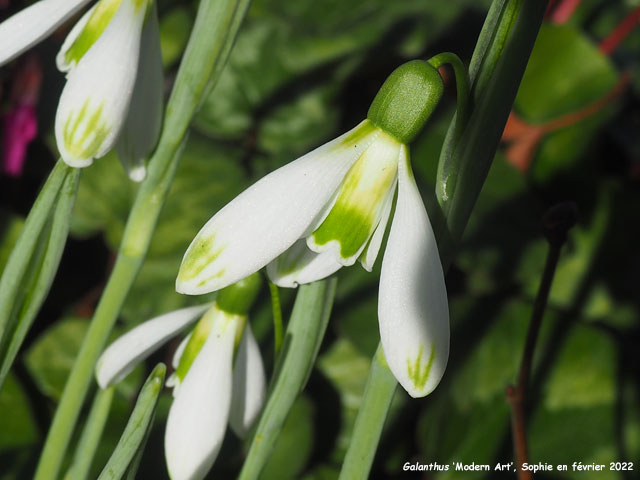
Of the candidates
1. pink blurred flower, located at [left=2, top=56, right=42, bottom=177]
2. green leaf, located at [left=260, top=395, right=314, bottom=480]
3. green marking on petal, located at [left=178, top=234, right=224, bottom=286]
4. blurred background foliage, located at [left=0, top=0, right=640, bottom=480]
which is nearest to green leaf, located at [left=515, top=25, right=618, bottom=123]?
blurred background foliage, located at [left=0, top=0, right=640, bottom=480]

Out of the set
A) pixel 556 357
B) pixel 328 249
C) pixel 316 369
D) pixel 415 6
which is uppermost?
pixel 328 249

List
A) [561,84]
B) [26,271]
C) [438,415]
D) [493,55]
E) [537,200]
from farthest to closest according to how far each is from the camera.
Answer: [561,84] < [537,200] < [438,415] < [26,271] < [493,55]

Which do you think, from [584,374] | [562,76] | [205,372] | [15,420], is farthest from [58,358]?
[562,76]

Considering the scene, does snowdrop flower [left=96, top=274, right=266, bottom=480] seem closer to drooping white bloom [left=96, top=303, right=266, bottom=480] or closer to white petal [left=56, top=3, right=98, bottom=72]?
drooping white bloom [left=96, top=303, right=266, bottom=480]

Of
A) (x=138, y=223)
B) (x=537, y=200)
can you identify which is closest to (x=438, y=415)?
(x=537, y=200)

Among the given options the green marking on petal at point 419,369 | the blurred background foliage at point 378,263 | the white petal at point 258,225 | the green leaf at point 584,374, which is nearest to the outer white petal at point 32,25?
the white petal at point 258,225

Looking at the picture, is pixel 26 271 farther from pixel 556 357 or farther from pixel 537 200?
pixel 537 200

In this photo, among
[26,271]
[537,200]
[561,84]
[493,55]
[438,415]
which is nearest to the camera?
[493,55]
